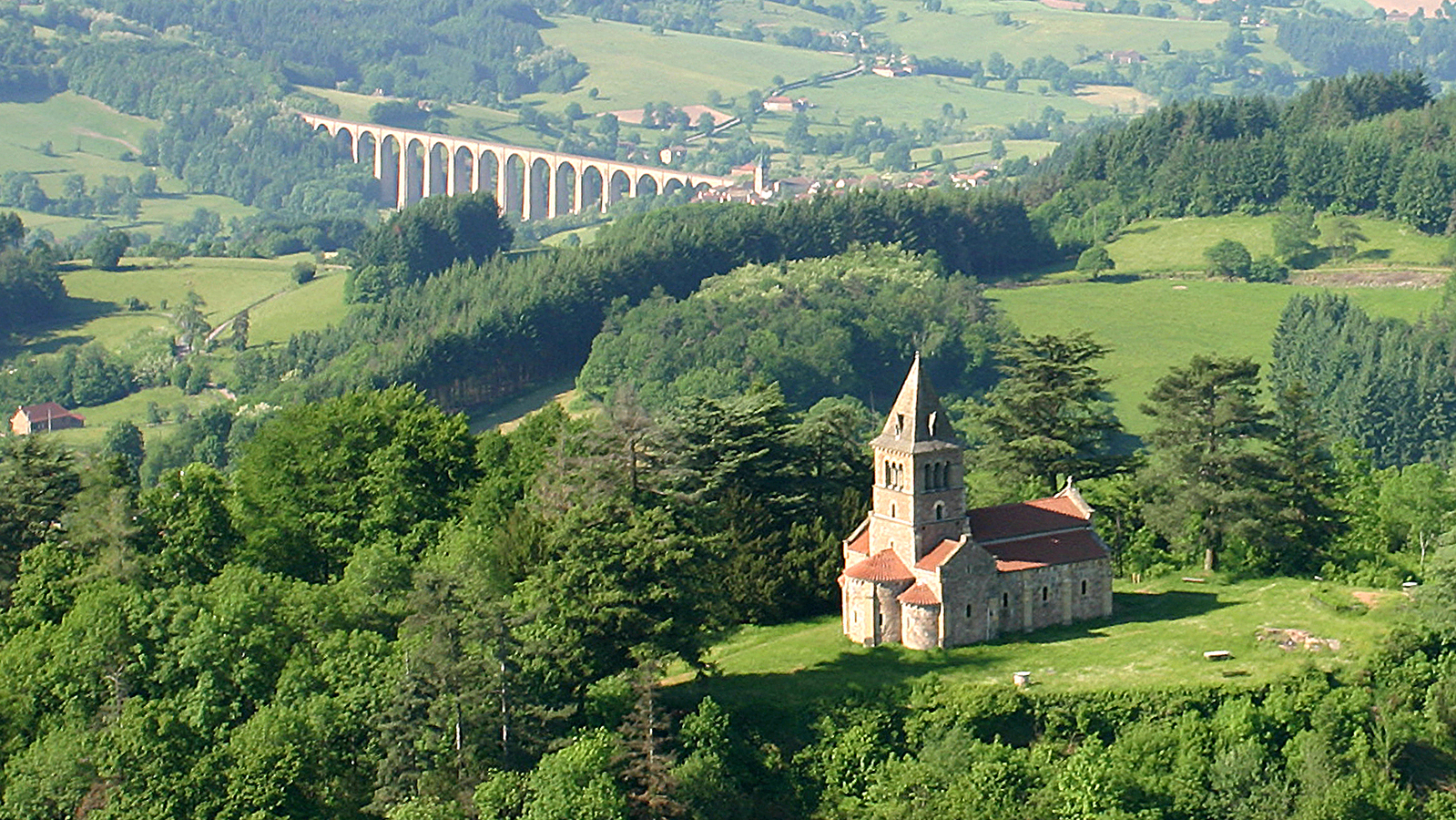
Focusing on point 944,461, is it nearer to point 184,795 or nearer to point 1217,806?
point 1217,806

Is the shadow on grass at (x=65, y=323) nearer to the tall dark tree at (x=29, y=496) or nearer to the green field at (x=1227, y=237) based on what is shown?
the green field at (x=1227, y=237)

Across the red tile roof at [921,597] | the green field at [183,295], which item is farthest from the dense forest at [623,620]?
the green field at [183,295]

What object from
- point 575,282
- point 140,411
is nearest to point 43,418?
point 140,411

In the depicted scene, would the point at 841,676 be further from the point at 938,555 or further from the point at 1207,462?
the point at 1207,462

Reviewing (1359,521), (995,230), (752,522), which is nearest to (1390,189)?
(995,230)

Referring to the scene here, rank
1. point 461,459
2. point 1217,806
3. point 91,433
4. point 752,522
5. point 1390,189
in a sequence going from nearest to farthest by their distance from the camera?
point 1217,806 → point 752,522 → point 461,459 → point 91,433 → point 1390,189

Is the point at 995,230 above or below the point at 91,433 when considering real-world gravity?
above
